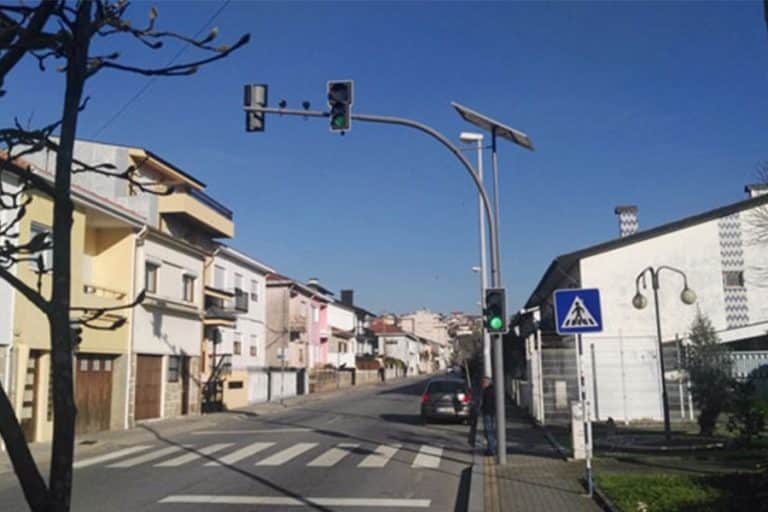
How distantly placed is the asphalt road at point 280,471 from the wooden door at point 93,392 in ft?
7.48

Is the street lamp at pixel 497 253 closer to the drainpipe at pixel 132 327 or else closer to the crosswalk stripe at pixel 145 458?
the crosswalk stripe at pixel 145 458

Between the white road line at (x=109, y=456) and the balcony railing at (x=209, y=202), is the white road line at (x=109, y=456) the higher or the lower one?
the lower one

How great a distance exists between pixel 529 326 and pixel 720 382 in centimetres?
1137

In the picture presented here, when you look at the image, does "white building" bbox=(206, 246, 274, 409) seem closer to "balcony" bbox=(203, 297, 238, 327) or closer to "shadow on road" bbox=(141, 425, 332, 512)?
"balcony" bbox=(203, 297, 238, 327)

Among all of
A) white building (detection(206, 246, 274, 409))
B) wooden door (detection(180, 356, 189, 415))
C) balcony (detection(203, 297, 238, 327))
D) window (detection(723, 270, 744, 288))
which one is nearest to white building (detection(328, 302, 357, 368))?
white building (detection(206, 246, 274, 409))

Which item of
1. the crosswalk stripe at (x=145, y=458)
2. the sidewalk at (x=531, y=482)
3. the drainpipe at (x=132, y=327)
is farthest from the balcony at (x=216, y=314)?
the sidewalk at (x=531, y=482)

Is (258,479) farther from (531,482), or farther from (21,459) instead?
(21,459)

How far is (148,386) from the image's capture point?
2747cm

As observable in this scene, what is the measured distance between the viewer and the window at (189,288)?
104 ft

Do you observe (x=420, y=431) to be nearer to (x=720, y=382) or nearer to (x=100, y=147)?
(x=720, y=382)

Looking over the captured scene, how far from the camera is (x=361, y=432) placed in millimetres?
22172

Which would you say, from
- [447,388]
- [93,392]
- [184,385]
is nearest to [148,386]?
[184,385]

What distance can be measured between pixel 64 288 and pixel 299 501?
8.85 m

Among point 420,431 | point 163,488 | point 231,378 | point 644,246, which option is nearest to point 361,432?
point 420,431
